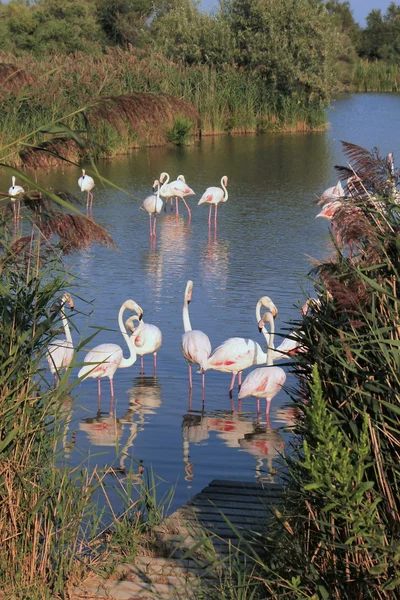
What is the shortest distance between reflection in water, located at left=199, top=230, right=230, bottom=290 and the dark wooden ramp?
20.4ft

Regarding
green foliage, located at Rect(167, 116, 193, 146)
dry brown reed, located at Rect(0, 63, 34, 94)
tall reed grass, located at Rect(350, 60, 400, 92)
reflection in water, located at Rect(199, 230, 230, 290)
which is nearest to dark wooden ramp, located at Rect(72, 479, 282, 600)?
dry brown reed, located at Rect(0, 63, 34, 94)

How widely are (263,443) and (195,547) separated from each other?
140 inches

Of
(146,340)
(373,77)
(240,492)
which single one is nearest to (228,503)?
(240,492)

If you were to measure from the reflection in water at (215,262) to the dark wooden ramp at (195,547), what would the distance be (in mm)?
6216

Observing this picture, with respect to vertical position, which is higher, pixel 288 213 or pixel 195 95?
pixel 195 95

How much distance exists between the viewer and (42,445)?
3959 mm

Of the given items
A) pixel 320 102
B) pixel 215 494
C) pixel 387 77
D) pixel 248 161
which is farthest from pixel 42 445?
pixel 387 77

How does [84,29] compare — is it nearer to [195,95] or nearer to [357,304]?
[195,95]

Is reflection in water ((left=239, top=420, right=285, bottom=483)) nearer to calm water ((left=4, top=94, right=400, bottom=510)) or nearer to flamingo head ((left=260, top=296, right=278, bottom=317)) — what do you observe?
calm water ((left=4, top=94, right=400, bottom=510))

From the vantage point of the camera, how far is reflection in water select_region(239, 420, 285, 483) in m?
6.50

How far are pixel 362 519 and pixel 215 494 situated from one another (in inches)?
89.0

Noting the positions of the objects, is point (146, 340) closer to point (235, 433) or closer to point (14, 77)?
point (235, 433)

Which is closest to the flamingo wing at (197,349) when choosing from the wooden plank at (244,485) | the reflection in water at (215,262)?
the wooden plank at (244,485)

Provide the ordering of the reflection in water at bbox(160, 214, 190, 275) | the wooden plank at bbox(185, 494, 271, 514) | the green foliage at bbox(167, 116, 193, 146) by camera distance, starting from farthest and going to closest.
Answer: the green foliage at bbox(167, 116, 193, 146)
the reflection in water at bbox(160, 214, 190, 275)
the wooden plank at bbox(185, 494, 271, 514)
